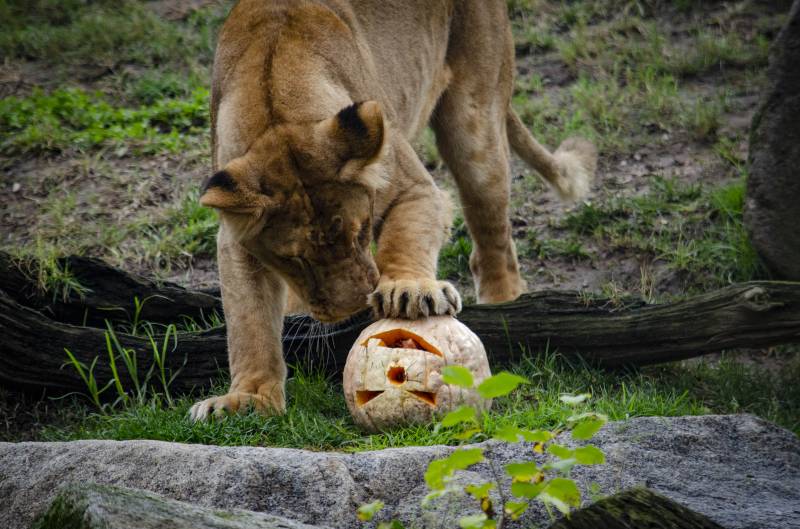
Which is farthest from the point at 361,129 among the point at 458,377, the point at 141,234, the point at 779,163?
the point at 141,234

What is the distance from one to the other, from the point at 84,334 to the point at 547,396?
6.89ft

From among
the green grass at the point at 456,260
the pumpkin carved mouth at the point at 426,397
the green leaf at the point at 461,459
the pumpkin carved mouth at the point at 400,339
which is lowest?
the green grass at the point at 456,260

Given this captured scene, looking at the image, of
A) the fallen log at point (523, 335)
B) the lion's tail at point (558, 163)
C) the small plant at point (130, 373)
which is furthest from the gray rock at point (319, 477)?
the lion's tail at point (558, 163)

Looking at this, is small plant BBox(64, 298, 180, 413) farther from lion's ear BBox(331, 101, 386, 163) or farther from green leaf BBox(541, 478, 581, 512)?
green leaf BBox(541, 478, 581, 512)

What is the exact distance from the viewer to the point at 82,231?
6.68 meters

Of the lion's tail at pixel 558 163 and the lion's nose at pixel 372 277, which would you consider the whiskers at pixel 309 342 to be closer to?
the lion's nose at pixel 372 277

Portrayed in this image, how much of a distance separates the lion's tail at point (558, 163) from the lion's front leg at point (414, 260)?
5.58 feet

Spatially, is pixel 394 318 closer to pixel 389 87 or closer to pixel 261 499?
pixel 261 499

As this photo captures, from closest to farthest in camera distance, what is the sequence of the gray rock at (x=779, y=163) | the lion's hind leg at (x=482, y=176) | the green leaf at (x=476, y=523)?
the green leaf at (x=476, y=523) < the gray rock at (x=779, y=163) < the lion's hind leg at (x=482, y=176)

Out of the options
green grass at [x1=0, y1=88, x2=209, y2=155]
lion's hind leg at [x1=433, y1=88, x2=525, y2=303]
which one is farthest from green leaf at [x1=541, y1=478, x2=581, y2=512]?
green grass at [x1=0, y1=88, x2=209, y2=155]

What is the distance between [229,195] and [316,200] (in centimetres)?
37

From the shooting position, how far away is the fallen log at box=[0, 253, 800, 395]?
4449 mm

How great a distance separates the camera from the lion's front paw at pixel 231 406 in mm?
3852

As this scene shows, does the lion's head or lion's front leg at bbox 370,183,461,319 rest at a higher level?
the lion's head
